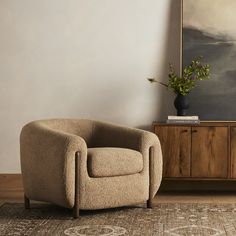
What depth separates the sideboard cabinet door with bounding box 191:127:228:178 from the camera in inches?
203

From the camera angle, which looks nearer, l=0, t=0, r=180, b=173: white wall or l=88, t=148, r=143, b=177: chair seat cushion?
l=88, t=148, r=143, b=177: chair seat cushion

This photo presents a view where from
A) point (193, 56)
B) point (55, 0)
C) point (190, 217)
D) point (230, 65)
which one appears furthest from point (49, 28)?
point (190, 217)

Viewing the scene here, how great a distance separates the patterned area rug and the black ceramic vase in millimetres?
881

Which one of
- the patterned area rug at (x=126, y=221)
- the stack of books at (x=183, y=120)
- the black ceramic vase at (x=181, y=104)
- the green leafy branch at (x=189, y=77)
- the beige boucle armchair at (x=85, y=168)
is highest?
the green leafy branch at (x=189, y=77)

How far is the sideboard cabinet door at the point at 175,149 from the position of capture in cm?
518

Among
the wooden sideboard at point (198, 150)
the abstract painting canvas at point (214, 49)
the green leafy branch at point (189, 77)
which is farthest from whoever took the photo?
the abstract painting canvas at point (214, 49)

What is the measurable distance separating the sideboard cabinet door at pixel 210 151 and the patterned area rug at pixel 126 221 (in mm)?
462

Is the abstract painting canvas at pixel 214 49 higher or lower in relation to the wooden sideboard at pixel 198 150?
higher

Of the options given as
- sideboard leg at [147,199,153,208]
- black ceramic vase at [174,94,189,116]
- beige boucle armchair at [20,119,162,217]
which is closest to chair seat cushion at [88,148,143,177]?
beige boucle armchair at [20,119,162,217]

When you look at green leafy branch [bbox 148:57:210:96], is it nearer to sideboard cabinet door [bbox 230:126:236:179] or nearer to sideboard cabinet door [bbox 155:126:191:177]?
sideboard cabinet door [bbox 155:126:191:177]

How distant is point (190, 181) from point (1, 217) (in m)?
1.94

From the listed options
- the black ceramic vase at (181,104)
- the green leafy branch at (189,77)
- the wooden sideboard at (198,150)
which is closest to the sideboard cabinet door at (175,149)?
the wooden sideboard at (198,150)

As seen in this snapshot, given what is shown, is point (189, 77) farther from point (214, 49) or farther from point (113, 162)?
point (113, 162)

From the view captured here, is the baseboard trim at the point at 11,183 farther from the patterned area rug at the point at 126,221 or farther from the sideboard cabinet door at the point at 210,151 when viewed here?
the sideboard cabinet door at the point at 210,151
